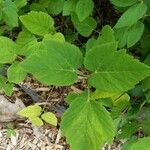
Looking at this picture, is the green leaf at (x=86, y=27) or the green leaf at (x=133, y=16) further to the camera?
the green leaf at (x=86, y=27)

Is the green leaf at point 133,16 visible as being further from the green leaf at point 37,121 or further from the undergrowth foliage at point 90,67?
the green leaf at point 37,121

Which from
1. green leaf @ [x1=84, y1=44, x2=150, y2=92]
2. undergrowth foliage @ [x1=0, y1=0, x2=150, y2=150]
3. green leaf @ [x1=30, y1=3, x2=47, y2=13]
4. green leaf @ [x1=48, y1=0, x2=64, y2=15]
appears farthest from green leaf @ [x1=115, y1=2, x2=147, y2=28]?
green leaf @ [x1=30, y1=3, x2=47, y2=13]

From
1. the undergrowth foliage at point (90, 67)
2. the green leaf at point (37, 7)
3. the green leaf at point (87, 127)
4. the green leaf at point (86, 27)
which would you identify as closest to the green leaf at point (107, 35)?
the undergrowth foliage at point (90, 67)

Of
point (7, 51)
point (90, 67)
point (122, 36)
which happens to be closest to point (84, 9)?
point (122, 36)

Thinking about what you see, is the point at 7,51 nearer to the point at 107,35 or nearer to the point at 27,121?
the point at 107,35

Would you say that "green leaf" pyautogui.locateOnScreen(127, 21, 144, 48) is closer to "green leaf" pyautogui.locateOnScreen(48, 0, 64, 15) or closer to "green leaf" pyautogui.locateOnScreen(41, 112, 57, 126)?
"green leaf" pyautogui.locateOnScreen(48, 0, 64, 15)

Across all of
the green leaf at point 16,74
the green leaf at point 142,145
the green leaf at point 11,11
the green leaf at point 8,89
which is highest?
the green leaf at point 142,145
